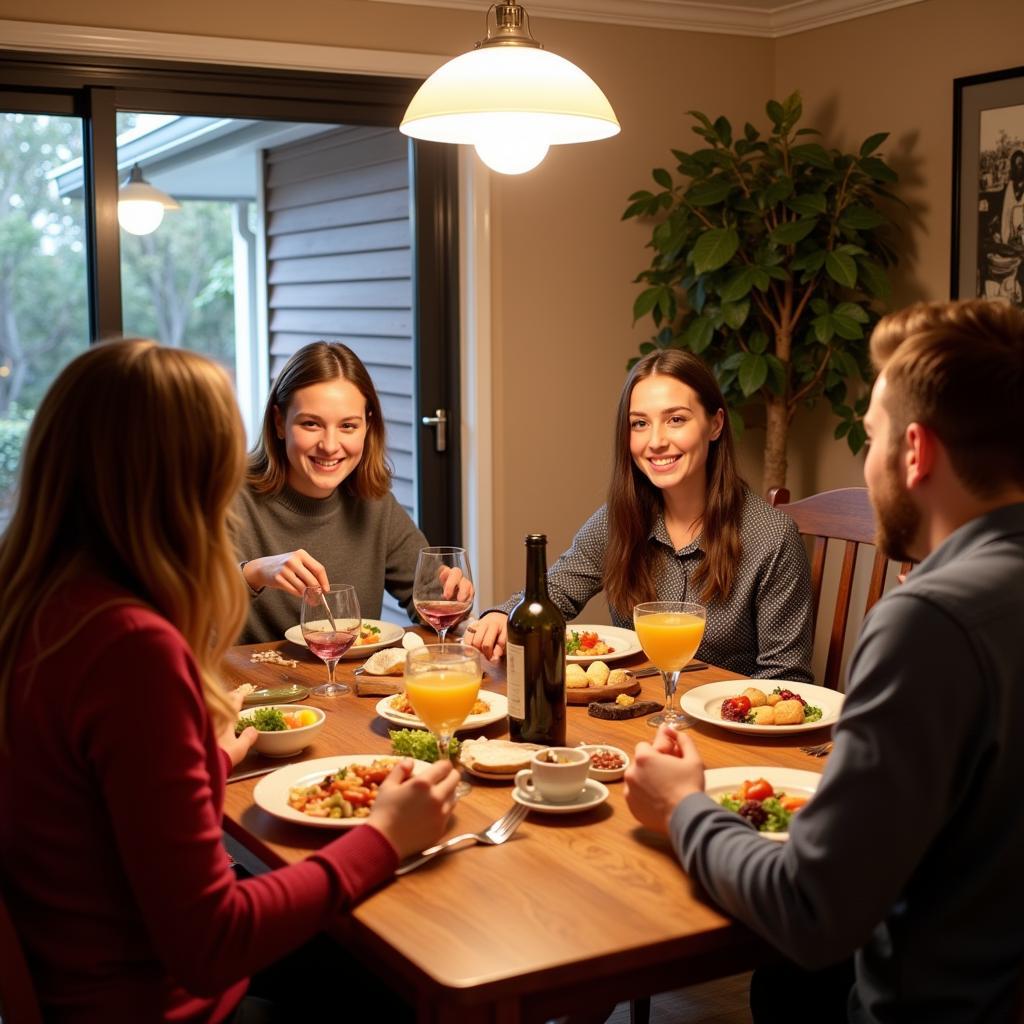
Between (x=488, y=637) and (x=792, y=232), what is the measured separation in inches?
83.6

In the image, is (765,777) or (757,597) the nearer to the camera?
(765,777)

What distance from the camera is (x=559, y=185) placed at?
165 inches

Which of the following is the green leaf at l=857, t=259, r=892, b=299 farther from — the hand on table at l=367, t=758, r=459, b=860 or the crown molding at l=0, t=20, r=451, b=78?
the hand on table at l=367, t=758, r=459, b=860

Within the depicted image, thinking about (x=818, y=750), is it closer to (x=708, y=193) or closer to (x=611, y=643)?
(x=611, y=643)

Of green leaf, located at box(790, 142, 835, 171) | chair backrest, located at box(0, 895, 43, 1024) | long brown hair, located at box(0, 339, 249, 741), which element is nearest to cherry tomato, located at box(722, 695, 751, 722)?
long brown hair, located at box(0, 339, 249, 741)

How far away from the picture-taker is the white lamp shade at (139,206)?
3.80 m

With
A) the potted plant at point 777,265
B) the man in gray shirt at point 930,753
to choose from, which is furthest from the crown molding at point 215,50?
the man in gray shirt at point 930,753

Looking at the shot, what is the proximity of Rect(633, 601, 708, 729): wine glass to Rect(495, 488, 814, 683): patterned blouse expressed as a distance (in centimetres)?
42

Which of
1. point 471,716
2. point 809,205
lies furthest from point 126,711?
point 809,205

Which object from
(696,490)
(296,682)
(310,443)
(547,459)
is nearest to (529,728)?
(296,682)

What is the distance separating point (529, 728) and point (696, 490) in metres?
0.95

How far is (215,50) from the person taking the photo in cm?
365

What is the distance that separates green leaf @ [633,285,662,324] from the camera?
4.07m

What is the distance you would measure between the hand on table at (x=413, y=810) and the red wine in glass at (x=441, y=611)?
70 cm
